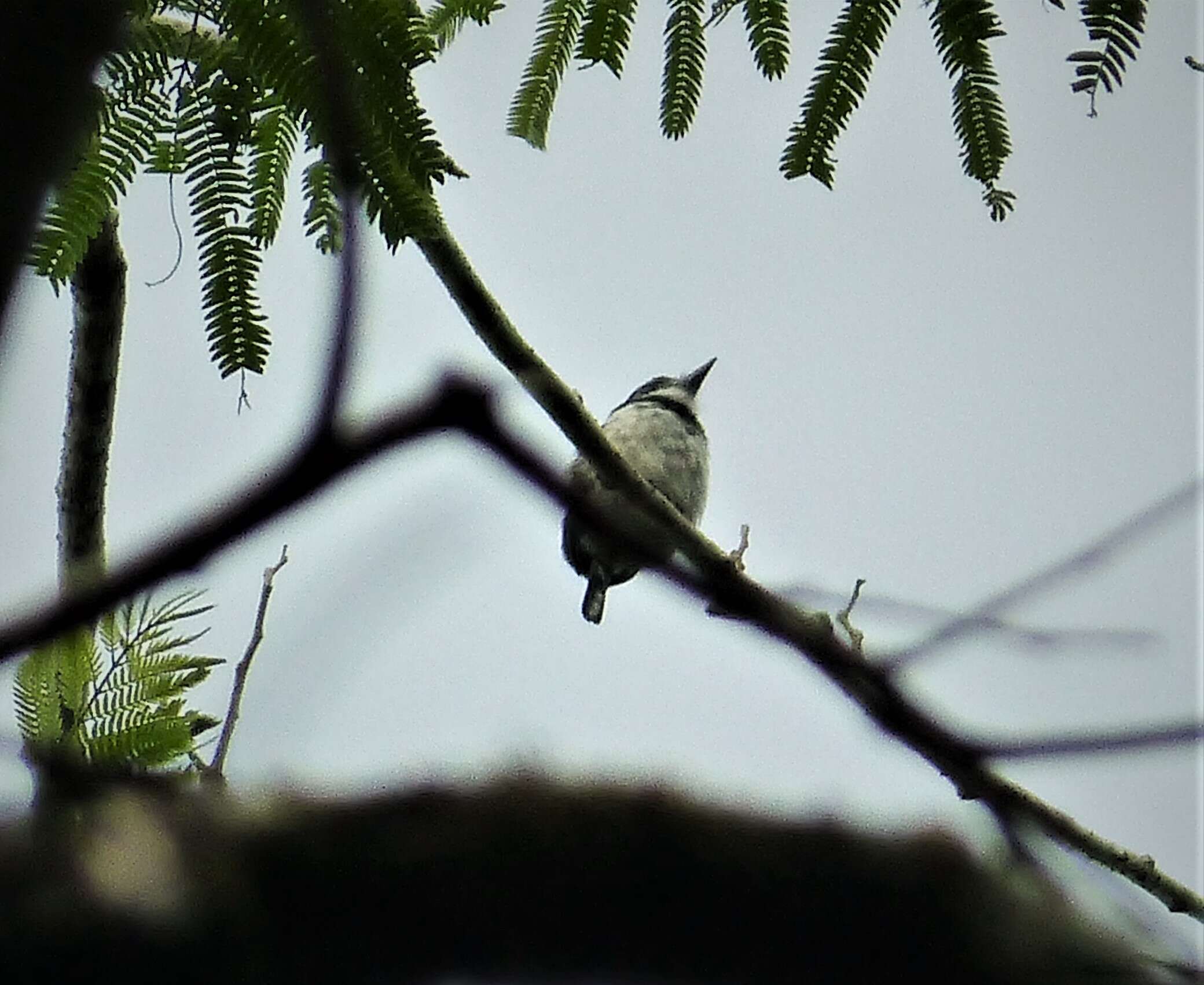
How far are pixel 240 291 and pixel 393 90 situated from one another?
0.51 metres

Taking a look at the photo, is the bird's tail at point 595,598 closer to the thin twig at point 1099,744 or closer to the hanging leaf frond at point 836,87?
the hanging leaf frond at point 836,87

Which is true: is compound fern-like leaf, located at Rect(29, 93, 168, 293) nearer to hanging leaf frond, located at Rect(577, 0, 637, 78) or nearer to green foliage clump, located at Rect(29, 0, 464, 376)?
green foliage clump, located at Rect(29, 0, 464, 376)

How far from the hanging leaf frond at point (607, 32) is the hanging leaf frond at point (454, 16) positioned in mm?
198

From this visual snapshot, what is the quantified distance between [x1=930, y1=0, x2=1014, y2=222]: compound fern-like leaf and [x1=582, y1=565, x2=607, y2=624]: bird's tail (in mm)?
4354

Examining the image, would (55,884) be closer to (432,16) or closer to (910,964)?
(910,964)

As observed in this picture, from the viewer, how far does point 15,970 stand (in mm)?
788

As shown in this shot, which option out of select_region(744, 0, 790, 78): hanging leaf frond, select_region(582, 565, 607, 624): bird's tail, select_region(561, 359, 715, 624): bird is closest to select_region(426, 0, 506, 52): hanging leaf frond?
select_region(744, 0, 790, 78): hanging leaf frond

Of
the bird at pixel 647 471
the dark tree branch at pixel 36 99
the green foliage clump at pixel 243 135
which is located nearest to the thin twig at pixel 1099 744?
the dark tree branch at pixel 36 99

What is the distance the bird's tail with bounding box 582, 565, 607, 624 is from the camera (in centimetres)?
711

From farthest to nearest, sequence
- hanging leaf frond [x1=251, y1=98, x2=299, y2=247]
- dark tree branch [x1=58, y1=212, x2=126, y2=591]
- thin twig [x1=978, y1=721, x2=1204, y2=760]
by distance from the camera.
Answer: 1. dark tree branch [x1=58, y1=212, x2=126, y2=591]
2. hanging leaf frond [x1=251, y1=98, x2=299, y2=247]
3. thin twig [x1=978, y1=721, x2=1204, y2=760]

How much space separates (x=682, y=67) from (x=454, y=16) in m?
0.49

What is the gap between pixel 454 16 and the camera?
2971 millimetres

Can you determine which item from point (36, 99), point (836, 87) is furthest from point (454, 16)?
point (36, 99)

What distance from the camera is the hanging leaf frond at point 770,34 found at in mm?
2812
